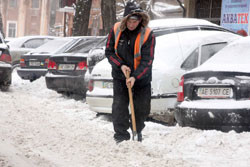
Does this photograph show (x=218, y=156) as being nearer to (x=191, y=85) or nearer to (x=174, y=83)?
(x=191, y=85)

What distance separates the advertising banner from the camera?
18156 mm

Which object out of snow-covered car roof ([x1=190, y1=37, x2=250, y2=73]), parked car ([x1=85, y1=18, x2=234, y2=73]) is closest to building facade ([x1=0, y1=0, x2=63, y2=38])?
parked car ([x1=85, y1=18, x2=234, y2=73])

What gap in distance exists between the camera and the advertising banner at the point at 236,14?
18.2 metres

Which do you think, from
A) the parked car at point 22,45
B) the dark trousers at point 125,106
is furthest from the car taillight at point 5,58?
the dark trousers at point 125,106

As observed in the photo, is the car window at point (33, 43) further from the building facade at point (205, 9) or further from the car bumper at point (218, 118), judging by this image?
the car bumper at point (218, 118)

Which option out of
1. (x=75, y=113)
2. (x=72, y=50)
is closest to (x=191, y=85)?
(x=75, y=113)

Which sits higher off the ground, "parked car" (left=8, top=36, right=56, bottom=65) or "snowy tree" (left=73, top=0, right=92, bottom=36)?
"snowy tree" (left=73, top=0, right=92, bottom=36)

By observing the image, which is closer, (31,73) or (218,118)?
(218,118)

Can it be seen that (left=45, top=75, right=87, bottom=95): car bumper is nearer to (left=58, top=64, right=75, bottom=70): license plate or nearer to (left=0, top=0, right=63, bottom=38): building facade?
(left=58, top=64, right=75, bottom=70): license plate

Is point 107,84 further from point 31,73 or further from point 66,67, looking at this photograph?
point 31,73

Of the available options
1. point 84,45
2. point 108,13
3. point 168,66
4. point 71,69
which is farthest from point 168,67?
point 108,13

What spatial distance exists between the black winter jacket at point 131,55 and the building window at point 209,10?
14805 millimetres

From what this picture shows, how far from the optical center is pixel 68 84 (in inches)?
498

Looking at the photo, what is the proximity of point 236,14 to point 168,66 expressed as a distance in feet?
35.3
